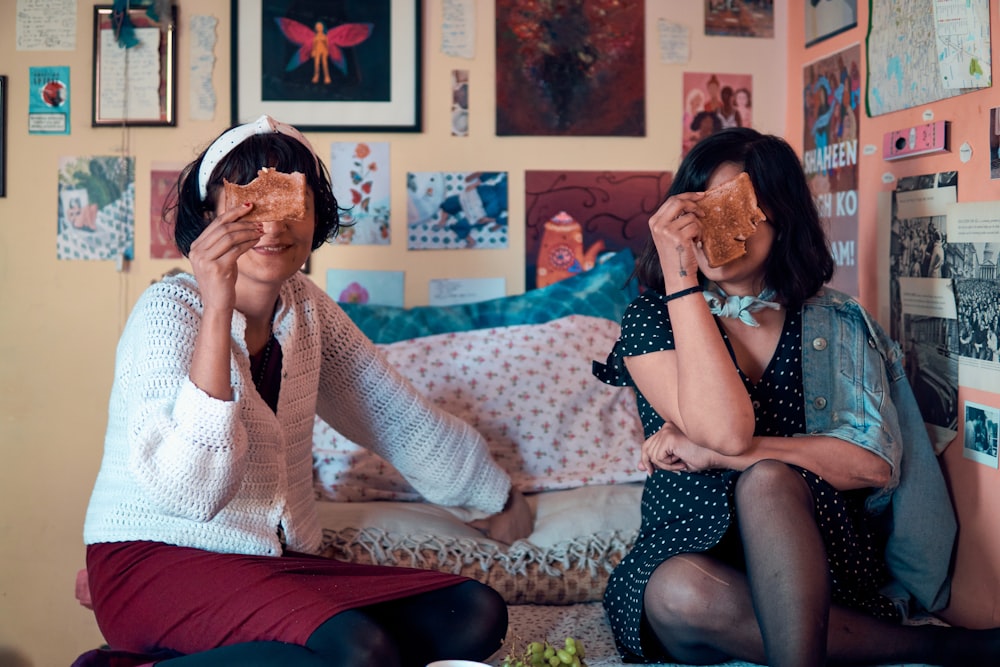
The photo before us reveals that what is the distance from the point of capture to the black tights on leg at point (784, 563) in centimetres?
140

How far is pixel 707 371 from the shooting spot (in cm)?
162

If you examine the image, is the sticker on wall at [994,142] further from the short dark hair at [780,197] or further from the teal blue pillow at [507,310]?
the teal blue pillow at [507,310]

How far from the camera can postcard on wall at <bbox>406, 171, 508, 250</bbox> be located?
2756 mm

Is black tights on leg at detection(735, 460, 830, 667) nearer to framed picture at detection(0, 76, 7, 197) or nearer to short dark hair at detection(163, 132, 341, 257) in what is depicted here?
short dark hair at detection(163, 132, 341, 257)

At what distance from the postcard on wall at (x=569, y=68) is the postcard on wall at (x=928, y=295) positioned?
3.08ft

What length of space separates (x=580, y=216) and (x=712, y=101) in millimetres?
542

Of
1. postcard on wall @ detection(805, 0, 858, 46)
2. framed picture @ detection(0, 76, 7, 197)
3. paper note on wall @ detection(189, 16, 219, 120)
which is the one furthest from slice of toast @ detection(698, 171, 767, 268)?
framed picture @ detection(0, 76, 7, 197)

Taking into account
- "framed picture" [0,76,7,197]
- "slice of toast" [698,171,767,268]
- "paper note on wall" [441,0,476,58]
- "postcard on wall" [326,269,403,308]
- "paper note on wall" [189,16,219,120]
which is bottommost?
"postcard on wall" [326,269,403,308]

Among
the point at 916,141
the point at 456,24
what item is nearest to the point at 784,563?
the point at 916,141

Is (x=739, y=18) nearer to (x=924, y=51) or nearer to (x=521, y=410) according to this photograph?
(x=924, y=51)

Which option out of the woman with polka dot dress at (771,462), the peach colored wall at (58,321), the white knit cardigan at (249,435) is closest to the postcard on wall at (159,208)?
the peach colored wall at (58,321)

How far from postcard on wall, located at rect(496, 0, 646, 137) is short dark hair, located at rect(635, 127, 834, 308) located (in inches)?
38.9

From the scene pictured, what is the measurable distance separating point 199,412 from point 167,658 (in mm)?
428

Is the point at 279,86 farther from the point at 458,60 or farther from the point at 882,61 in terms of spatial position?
the point at 882,61
